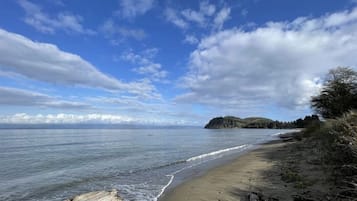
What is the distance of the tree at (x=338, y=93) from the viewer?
119 ft

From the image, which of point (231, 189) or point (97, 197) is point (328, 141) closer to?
point (231, 189)

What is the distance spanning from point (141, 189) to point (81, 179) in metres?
5.36

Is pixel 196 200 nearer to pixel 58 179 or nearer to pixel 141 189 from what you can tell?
pixel 141 189

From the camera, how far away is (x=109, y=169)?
Result: 865 inches

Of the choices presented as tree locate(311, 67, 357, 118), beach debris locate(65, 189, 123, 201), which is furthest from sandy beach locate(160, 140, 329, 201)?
tree locate(311, 67, 357, 118)

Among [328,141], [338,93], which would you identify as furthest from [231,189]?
[338,93]

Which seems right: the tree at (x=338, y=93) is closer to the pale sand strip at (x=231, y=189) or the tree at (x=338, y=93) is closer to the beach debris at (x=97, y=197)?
the pale sand strip at (x=231, y=189)

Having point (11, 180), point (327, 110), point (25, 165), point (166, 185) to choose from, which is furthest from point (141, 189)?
point (327, 110)

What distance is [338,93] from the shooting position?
3853 cm

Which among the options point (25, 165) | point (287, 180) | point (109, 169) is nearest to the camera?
point (287, 180)

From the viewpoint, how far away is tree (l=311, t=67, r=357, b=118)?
1433 inches

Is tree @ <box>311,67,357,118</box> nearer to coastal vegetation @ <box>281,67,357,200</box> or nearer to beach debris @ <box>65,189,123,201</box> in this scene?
coastal vegetation @ <box>281,67,357,200</box>

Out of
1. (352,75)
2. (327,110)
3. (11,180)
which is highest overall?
(352,75)

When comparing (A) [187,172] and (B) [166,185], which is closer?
(B) [166,185]
